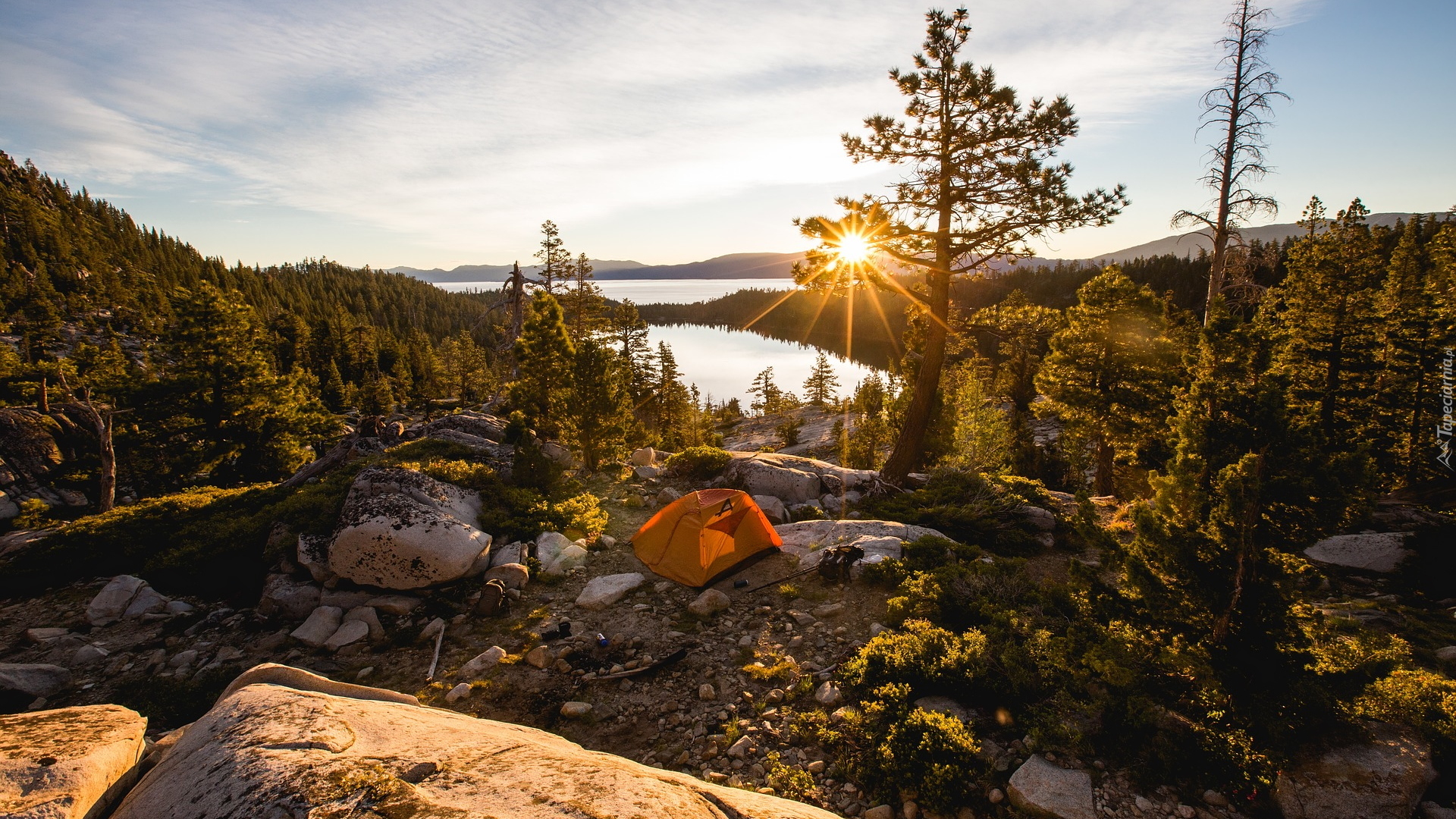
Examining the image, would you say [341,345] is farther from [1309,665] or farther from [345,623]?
[1309,665]

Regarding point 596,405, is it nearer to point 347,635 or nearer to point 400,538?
point 400,538

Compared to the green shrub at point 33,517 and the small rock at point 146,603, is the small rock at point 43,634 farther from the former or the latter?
the green shrub at point 33,517

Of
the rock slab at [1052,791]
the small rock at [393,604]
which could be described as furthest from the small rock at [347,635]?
the rock slab at [1052,791]

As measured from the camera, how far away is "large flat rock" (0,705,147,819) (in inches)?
132

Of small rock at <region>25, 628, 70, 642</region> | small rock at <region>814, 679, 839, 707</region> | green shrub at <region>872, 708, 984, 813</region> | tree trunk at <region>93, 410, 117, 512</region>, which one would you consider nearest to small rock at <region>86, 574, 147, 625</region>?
small rock at <region>25, 628, 70, 642</region>

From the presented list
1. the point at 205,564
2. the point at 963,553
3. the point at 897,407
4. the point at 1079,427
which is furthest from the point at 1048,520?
the point at 205,564

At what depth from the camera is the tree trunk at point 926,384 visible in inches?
540

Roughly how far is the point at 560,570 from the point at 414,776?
7.89 meters

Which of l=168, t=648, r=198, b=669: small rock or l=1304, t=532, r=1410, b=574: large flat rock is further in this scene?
l=1304, t=532, r=1410, b=574: large flat rock

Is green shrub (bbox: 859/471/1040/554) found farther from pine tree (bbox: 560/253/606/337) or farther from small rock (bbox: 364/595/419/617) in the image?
pine tree (bbox: 560/253/606/337)

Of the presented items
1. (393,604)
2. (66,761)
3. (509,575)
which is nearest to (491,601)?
(509,575)

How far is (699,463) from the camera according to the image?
57.1ft

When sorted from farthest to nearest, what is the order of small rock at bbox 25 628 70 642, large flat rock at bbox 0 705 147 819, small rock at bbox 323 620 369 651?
small rock at bbox 323 620 369 651 < small rock at bbox 25 628 70 642 < large flat rock at bbox 0 705 147 819

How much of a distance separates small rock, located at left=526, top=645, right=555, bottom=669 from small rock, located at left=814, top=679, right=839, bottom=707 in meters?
4.12
